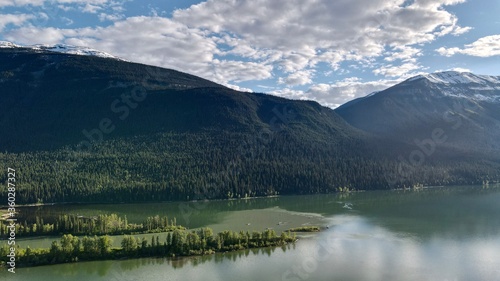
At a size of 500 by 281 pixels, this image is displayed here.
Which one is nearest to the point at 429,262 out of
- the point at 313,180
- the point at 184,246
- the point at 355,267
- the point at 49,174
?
the point at 355,267

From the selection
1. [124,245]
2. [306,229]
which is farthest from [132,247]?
[306,229]

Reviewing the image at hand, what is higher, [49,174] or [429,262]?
[49,174]

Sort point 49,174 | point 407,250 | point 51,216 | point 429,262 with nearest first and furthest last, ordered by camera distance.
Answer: point 429,262 → point 407,250 → point 51,216 → point 49,174

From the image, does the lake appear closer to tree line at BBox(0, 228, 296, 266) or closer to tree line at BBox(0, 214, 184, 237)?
tree line at BBox(0, 228, 296, 266)

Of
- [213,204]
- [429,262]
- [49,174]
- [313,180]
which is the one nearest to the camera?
[429,262]

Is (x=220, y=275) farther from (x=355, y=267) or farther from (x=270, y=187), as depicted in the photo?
(x=270, y=187)

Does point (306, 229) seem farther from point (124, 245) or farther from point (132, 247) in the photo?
point (124, 245)

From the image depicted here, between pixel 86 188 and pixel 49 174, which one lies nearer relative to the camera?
pixel 86 188

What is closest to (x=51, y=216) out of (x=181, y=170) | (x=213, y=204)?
(x=213, y=204)
